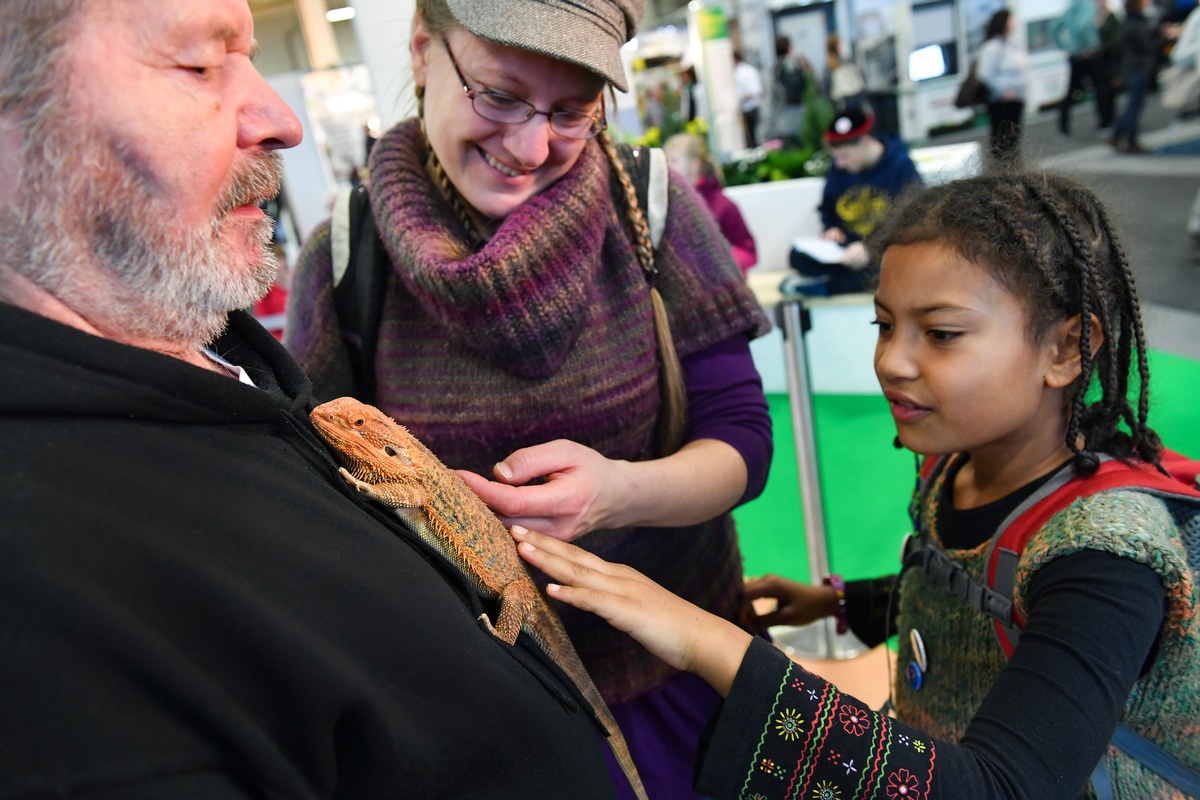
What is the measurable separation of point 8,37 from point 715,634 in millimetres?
978

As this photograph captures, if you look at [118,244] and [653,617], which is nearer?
[118,244]

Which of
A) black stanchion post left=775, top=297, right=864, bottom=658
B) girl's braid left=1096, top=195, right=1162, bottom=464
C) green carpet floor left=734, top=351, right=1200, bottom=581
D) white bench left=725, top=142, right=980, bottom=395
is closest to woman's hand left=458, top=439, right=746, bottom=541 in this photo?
girl's braid left=1096, top=195, right=1162, bottom=464

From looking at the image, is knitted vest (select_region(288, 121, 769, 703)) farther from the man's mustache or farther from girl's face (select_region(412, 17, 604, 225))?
the man's mustache

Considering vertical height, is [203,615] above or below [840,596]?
above

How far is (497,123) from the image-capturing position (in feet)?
4.26

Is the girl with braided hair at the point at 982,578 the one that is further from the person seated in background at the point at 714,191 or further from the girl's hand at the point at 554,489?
the person seated in background at the point at 714,191

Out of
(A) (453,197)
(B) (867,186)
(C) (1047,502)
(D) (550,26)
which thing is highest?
(D) (550,26)

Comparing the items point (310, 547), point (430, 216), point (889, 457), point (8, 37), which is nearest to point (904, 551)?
point (430, 216)

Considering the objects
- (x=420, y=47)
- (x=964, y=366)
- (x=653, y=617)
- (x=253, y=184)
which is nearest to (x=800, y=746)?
(x=653, y=617)

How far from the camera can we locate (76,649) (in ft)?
1.86

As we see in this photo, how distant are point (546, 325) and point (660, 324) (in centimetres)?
24

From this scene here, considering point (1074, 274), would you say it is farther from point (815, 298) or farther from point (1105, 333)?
Answer: point (815, 298)

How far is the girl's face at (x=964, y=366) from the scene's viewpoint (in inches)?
50.9

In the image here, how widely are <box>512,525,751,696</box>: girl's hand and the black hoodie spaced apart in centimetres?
21
